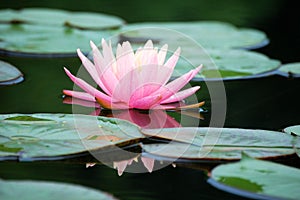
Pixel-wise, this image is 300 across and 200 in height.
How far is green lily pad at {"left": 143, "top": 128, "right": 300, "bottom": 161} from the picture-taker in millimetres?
1485

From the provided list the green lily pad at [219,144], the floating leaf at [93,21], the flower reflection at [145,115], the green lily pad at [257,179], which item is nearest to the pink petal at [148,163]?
the green lily pad at [219,144]

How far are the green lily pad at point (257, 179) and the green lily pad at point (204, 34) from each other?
4.98 ft

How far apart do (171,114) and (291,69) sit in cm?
83

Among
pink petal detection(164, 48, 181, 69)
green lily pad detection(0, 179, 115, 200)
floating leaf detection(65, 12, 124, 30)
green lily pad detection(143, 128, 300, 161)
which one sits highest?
floating leaf detection(65, 12, 124, 30)

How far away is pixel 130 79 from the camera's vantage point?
1.79 metres

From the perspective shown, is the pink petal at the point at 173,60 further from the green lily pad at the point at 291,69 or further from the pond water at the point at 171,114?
the green lily pad at the point at 291,69

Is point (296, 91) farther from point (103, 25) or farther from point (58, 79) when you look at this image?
point (103, 25)

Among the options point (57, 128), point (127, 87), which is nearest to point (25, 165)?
point (57, 128)

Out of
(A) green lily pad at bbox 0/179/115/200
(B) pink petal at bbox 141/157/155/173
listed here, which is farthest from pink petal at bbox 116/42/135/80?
(A) green lily pad at bbox 0/179/115/200

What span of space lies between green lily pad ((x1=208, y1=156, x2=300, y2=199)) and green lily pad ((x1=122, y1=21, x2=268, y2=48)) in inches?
59.8

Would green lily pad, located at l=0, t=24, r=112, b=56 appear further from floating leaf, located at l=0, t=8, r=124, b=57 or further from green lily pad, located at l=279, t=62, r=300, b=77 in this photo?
green lily pad, located at l=279, t=62, r=300, b=77

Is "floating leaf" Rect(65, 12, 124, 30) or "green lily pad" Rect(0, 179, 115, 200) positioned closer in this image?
"green lily pad" Rect(0, 179, 115, 200)

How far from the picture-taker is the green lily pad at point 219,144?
149 centimetres

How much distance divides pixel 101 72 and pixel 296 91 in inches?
32.9
